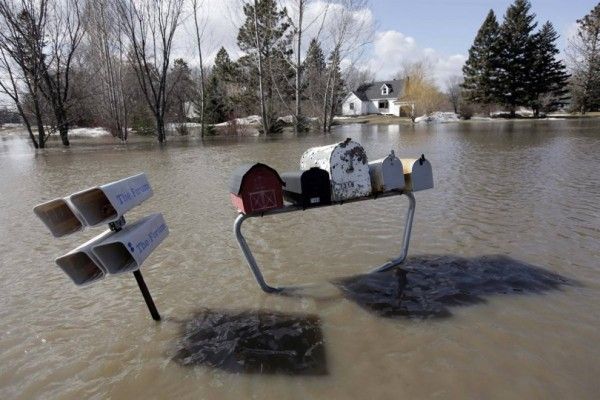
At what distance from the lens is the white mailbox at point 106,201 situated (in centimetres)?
271

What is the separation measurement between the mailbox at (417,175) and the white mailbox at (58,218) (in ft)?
9.39

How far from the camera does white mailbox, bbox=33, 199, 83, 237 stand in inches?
110

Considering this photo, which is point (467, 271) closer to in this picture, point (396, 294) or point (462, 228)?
point (396, 294)

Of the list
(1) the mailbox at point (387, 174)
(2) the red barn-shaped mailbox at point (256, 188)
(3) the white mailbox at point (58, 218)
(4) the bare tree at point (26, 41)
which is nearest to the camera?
(3) the white mailbox at point (58, 218)

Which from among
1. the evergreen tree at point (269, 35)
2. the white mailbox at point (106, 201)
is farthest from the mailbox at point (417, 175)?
the evergreen tree at point (269, 35)

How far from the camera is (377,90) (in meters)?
77.9

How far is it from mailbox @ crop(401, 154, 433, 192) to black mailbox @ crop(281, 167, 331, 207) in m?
0.92

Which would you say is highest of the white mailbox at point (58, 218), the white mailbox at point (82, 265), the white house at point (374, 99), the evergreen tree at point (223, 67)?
the evergreen tree at point (223, 67)

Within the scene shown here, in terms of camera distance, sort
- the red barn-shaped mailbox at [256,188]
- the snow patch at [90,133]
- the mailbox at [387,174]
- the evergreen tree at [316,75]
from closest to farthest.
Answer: the red barn-shaped mailbox at [256,188]
the mailbox at [387,174]
the evergreen tree at [316,75]
the snow patch at [90,133]

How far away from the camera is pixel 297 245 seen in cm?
527

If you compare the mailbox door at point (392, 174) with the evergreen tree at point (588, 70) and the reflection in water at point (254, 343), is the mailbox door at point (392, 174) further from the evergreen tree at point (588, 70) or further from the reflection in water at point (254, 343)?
the evergreen tree at point (588, 70)

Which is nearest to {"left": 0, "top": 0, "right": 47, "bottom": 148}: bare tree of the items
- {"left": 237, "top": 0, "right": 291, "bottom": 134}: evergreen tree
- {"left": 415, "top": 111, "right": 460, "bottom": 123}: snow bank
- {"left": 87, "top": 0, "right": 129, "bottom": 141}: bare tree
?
{"left": 87, "top": 0, "right": 129, "bottom": 141}: bare tree

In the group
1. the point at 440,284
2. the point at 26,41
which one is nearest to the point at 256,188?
the point at 440,284

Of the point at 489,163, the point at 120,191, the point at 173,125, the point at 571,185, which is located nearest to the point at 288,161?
the point at 489,163
